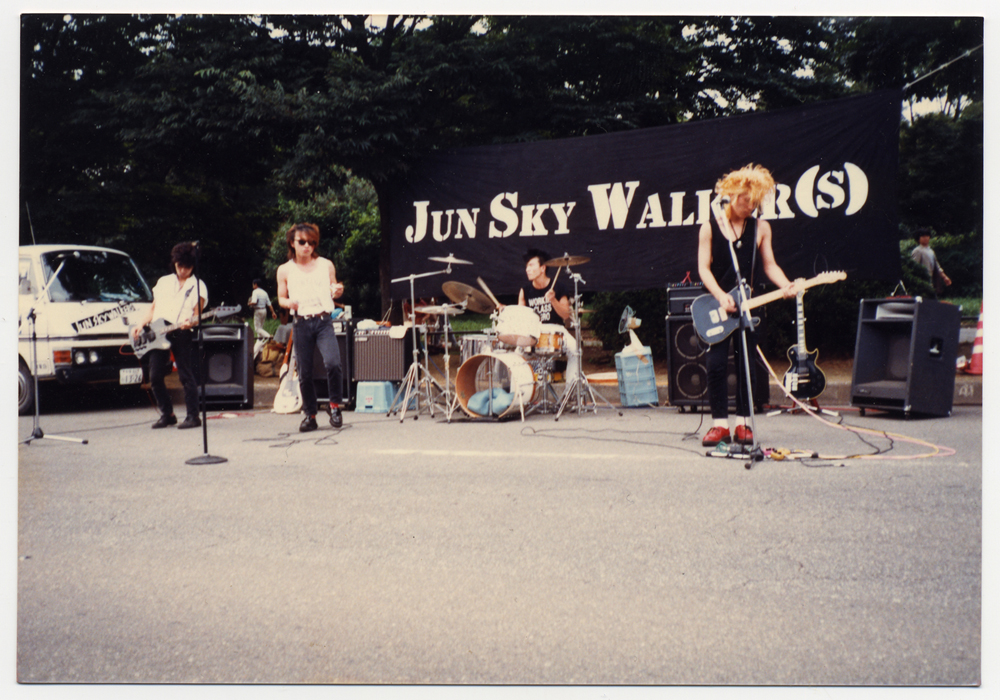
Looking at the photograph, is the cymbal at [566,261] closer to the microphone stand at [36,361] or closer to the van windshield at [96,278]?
the van windshield at [96,278]

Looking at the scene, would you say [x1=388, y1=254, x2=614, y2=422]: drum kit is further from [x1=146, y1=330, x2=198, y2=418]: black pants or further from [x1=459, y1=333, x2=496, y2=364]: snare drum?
[x1=146, y1=330, x2=198, y2=418]: black pants

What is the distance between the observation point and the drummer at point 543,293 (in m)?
9.23

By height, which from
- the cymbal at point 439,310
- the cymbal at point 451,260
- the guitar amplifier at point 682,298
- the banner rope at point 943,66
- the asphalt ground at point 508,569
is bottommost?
the asphalt ground at point 508,569

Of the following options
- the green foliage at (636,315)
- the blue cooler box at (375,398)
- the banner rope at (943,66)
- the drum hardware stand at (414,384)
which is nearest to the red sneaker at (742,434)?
the banner rope at (943,66)

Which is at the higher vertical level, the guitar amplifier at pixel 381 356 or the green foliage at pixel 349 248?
the green foliage at pixel 349 248

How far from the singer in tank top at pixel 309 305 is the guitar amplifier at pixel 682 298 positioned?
3.57m

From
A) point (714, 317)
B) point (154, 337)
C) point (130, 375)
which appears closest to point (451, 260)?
point (154, 337)

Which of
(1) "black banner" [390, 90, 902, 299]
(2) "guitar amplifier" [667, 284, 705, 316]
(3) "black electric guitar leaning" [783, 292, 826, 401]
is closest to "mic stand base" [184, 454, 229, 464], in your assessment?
(1) "black banner" [390, 90, 902, 299]

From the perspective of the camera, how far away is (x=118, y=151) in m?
5.99

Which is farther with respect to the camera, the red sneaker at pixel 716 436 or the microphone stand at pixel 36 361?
the red sneaker at pixel 716 436

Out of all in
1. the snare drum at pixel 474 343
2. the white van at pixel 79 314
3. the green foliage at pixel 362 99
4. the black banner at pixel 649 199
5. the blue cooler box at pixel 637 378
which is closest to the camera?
the green foliage at pixel 362 99

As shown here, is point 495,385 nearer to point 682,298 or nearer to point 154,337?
point 682,298

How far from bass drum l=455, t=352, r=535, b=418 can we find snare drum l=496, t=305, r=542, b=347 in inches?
6.3
